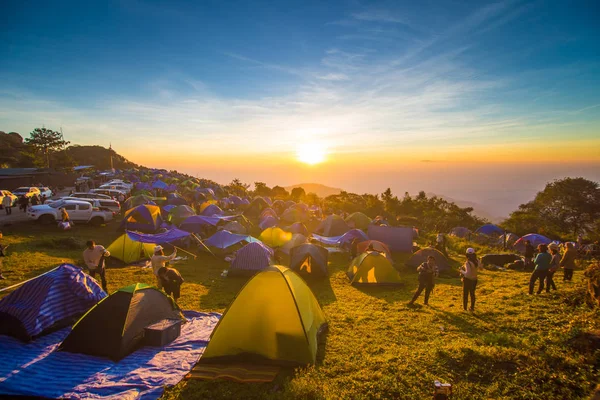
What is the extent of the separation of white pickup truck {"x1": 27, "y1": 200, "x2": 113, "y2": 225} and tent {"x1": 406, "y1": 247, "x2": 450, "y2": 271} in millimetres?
19957

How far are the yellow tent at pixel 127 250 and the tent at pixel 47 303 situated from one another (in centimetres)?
621

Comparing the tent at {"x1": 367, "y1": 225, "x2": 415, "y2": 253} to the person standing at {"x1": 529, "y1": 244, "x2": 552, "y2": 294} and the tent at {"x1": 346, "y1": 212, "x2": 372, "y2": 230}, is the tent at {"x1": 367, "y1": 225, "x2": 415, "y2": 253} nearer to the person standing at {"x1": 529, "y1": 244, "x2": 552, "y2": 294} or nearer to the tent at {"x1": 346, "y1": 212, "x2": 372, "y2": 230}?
the tent at {"x1": 346, "y1": 212, "x2": 372, "y2": 230}

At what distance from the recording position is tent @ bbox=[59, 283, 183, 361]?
635cm

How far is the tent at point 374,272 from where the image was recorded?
40.5 ft

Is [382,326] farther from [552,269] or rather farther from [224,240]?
[224,240]

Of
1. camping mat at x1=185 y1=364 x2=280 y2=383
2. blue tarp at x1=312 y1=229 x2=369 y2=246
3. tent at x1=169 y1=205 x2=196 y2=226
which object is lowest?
camping mat at x1=185 y1=364 x2=280 y2=383

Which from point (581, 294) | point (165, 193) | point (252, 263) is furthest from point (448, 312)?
point (165, 193)

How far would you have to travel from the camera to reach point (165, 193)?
36188mm

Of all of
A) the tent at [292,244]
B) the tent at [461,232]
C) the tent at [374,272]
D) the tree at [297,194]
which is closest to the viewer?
the tent at [374,272]

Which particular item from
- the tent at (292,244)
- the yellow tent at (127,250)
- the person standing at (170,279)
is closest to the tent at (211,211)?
the tent at (292,244)

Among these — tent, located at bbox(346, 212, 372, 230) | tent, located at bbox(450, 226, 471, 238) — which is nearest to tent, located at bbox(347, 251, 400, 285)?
tent, located at bbox(346, 212, 372, 230)

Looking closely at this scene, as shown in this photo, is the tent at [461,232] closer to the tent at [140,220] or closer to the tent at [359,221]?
the tent at [359,221]

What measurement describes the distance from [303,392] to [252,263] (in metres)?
8.20

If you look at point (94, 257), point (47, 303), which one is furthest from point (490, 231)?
point (47, 303)
